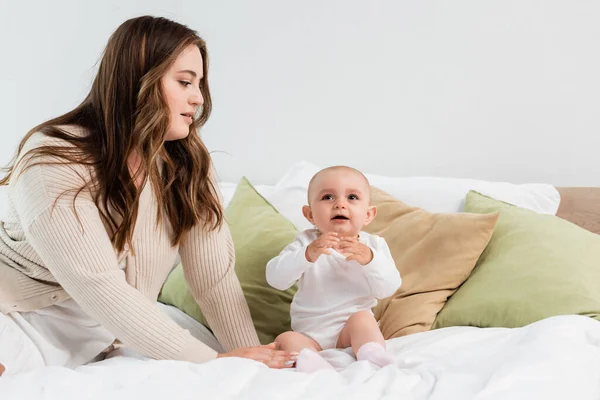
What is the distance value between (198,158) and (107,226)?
0.27m

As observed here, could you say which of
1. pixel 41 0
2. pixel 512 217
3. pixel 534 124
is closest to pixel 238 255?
pixel 512 217

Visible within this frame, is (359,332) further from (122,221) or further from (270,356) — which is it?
(122,221)

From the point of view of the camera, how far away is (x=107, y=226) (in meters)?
1.52

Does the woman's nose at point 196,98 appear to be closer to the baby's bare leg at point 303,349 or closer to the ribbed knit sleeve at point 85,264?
the ribbed knit sleeve at point 85,264

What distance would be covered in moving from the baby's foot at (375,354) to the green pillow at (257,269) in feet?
1.50

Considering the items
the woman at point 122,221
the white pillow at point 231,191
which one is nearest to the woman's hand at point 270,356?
the woman at point 122,221

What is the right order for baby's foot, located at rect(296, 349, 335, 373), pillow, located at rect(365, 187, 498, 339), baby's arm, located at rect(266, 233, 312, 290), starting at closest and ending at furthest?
baby's foot, located at rect(296, 349, 335, 373) < baby's arm, located at rect(266, 233, 312, 290) < pillow, located at rect(365, 187, 498, 339)

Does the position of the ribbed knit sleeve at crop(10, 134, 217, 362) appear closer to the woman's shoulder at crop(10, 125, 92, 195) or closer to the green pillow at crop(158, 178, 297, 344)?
the woman's shoulder at crop(10, 125, 92, 195)

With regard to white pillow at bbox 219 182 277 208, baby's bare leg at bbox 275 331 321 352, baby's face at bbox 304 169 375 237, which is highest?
baby's face at bbox 304 169 375 237

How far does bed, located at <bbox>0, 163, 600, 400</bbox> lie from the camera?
→ 110 cm

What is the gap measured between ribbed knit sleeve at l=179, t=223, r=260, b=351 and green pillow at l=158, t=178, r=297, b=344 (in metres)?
0.14

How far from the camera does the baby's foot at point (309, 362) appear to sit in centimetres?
131

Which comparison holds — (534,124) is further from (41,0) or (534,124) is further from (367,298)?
(41,0)

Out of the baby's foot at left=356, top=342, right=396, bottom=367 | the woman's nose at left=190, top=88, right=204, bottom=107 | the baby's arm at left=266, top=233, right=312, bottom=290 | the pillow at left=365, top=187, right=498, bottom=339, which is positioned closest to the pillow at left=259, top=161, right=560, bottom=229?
the pillow at left=365, top=187, right=498, bottom=339
